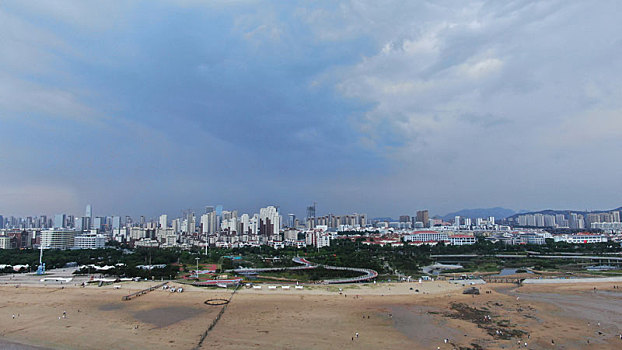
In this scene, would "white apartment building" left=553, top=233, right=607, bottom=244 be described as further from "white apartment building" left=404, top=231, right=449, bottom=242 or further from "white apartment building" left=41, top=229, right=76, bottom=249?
"white apartment building" left=41, top=229, right=76, bottom=249

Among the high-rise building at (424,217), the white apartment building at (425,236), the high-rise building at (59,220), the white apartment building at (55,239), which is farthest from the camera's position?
the high-rise building at (424,217)

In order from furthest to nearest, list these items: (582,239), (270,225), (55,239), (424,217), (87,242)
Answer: (424,217) < (270,225) < (582,239) < (87,242) < (55,239)

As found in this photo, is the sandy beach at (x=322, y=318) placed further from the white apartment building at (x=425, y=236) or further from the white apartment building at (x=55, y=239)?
the white apartment building at (x=425, y=236)

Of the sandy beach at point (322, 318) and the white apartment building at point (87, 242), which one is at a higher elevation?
the white apartment building at point (87, 242)

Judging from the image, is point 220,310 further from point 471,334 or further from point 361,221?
point 361,221

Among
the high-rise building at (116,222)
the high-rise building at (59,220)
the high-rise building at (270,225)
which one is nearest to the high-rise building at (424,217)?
the high-rise building at (270,225)

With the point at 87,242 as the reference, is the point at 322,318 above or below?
below

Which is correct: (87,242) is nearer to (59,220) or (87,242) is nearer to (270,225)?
(270,225)

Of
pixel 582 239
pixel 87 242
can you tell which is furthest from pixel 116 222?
pixel 582 239

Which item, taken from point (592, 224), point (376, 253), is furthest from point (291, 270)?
point (592, 224)
